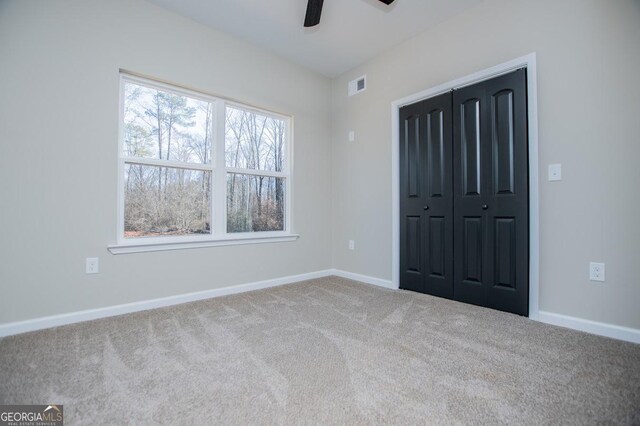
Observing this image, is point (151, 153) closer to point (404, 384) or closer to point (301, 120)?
point (301, 120)

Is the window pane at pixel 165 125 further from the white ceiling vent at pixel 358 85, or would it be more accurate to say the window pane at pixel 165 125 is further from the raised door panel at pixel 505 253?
the raised door panel at pixel 505 253

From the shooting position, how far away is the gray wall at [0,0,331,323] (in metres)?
2.01

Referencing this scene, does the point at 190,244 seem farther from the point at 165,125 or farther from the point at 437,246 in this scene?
the point at 437,246

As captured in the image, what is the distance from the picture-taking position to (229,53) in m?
3.04

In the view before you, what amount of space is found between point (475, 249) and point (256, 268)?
222 cm

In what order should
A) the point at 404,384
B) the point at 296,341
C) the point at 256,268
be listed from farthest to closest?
1. the point at 256,268
2. the point at 296,341
3. the point at 404,384

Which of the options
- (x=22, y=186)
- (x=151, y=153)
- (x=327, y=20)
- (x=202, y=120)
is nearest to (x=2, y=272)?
(x=22, y=186)

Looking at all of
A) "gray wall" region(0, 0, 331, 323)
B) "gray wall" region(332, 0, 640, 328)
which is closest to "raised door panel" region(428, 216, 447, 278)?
"gray wall" region(332, 0, 640, 328)

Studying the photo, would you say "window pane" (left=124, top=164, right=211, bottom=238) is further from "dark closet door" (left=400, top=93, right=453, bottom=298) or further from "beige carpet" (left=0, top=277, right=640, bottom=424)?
"dark closet door" (left=400, top=93, right=453, bottom=298)

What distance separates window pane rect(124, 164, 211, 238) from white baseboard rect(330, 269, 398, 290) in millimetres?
1766

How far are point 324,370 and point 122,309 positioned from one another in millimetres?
1852

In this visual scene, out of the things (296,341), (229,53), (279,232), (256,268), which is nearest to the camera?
(296,341)

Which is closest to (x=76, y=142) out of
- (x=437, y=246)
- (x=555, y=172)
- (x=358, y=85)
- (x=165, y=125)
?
(x=165, y=125)

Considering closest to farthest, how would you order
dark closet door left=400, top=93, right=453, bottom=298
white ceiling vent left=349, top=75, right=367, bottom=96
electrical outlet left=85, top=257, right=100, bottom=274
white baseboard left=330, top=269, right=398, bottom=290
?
electrical outlet left=85, top=257, right=100, bottom=274
dark closet door left=400, top=93, right=453, bottom=298
white baseboard left=330, top=269, right=398, bottom=290
white ceiling vent left=349, top=75, right=367, bottom=96
